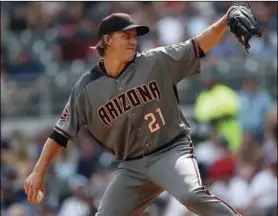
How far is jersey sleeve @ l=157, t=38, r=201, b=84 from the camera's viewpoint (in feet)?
26.3

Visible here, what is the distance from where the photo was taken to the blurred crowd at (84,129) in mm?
11945

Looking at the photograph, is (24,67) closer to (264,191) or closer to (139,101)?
(264,191)

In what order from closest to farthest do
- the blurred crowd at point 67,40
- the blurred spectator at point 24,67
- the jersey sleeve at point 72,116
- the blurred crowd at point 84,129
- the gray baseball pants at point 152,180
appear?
the gray baseball pants at point 152,180 → the jersey sleeve at point 72,116 → the blurred crowd at point 84,129 → the blurred crowd at point 67,40 → the blurred spectator at point 24,67

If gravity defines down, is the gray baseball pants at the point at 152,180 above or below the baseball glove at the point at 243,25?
below

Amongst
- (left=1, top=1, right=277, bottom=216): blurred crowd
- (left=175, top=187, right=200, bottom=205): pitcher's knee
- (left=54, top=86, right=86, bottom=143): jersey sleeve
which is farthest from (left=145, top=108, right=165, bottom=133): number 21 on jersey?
(left=1, top=1, right=277, bottom=216): blurred crowd

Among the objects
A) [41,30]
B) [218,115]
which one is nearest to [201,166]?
[218,115]

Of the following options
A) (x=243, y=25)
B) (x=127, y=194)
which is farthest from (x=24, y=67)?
(x=243, y=25)

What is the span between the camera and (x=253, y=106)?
1340 centimetres

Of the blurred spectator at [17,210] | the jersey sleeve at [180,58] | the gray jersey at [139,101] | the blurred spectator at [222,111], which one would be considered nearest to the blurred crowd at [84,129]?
the blurred spectator at [17,210]

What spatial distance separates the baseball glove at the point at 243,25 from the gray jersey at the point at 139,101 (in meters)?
0.38

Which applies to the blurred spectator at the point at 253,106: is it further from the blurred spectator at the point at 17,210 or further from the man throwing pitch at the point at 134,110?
the man throwing pitch at the point at 134,110

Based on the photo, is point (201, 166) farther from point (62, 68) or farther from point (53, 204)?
point (62, 68)

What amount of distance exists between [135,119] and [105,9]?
869cm

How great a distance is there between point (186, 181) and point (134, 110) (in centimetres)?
78
